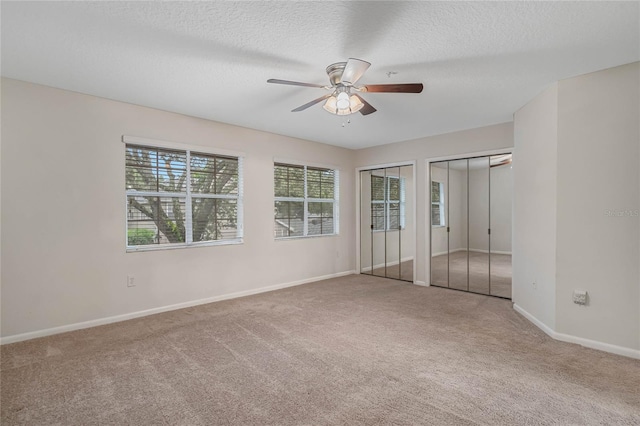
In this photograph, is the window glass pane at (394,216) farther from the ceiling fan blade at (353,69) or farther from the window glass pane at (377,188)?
the ceiling fan blade at (353,69)

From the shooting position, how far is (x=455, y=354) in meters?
2.72

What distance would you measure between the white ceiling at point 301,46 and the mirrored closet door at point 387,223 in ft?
8.04

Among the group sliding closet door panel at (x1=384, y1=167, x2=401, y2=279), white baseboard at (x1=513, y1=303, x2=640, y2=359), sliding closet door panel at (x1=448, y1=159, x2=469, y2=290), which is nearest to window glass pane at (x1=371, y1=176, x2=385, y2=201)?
sliding closet door panel at (x1=384, y1=167, x2=401, y2=279)

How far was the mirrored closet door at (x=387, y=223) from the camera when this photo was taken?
594 centimetres

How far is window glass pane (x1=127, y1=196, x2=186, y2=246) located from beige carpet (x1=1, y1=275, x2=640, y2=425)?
973 mm

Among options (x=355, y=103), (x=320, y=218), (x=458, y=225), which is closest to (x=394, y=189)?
(x=458, y=225)

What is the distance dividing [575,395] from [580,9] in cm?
253

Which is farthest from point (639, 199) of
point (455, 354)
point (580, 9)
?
point (455, 354)

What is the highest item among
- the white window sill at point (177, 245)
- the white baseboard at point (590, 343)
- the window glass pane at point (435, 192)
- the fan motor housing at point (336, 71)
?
the fan motor housing at point (336, 71)

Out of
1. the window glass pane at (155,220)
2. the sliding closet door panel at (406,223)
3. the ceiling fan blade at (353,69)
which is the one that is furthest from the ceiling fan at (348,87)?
the sliding closet door panel at (406,223)

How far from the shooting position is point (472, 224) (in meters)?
4.95

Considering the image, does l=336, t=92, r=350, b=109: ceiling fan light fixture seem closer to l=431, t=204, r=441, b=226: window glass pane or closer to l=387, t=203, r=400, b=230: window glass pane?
l=431, t=204, r=441, b=226: window glass pane

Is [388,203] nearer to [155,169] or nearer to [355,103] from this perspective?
[355,103]

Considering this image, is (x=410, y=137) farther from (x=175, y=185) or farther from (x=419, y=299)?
(x=175, y=185)
